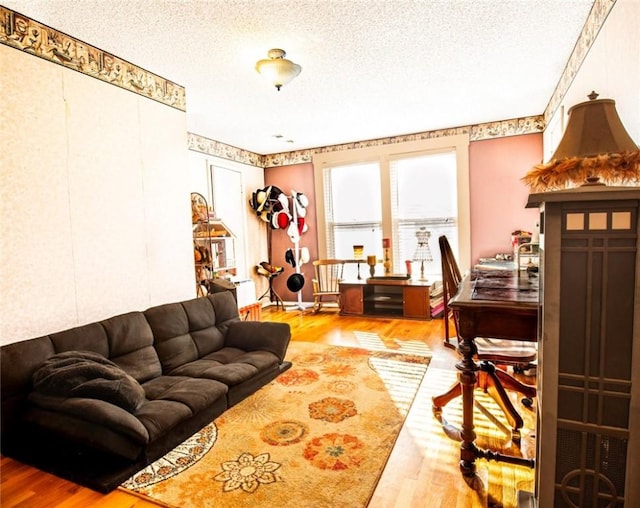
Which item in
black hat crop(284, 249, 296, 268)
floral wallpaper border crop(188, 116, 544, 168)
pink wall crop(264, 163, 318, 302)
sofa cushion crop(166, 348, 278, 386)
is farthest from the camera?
pink wall crop(264, 163, 318, 302)

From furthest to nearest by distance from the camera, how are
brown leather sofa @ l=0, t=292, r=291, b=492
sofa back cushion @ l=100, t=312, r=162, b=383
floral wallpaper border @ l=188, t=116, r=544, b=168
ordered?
floral wallpaper border @ l=188, t=116, r=544, b=168 < sofa back cushion @ l=100, t=312, r=162, b=383 < brown leather sofa @ l=0, t=292, r=291, b=492

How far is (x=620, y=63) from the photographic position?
6.48 feet

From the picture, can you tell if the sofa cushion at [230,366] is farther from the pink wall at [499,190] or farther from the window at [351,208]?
the pink wall at [499,190]

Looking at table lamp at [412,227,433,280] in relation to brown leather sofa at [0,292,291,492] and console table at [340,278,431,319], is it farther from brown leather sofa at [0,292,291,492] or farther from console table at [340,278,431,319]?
brown leather sofa at [0,292,291,492]

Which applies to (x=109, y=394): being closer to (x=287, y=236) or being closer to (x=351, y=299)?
(x=351, y=299)

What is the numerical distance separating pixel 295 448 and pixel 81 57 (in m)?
3.06

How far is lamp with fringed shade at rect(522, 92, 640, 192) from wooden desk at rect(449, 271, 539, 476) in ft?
1.56

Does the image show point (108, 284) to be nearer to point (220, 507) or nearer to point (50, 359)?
point (50, 359)

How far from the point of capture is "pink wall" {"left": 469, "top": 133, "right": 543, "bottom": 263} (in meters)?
4.94

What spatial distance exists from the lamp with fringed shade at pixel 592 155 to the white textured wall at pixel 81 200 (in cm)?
280

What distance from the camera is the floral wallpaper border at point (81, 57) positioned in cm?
231

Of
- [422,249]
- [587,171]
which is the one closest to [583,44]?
[587,171]

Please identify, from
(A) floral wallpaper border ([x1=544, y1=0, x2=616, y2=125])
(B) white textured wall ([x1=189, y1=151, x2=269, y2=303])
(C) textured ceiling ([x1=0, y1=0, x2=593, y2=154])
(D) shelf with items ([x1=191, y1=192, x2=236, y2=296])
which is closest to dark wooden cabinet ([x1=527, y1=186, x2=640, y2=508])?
(A) floral wallpaper border ([x1=544, y1=0, x2=616, y2=125])

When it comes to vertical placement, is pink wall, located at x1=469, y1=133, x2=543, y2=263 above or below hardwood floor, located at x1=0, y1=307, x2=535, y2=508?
above
